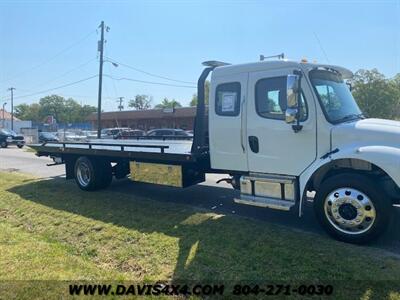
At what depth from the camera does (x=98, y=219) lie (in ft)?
20.2

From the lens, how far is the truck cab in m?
4.57

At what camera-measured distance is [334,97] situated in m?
5.34

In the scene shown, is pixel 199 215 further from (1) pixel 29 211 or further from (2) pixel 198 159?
(1) pixel 29 211

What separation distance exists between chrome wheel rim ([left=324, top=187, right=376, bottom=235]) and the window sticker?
2.11 meters

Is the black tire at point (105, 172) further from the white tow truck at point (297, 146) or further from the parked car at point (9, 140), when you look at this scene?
the parked car at point (9, 140)

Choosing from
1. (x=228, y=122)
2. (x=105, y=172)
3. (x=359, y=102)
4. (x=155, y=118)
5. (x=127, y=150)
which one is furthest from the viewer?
(x=155, y=118)

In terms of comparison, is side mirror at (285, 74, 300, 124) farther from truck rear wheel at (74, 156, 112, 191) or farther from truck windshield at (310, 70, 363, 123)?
truck rear wheel at (74, 156, 112, 191)

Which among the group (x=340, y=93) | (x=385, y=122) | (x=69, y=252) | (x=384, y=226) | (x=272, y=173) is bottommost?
(x=69, y=252)

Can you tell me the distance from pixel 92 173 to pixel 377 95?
1438 inches

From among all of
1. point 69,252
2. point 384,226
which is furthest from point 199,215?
point 384,226

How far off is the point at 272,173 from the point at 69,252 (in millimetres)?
3191

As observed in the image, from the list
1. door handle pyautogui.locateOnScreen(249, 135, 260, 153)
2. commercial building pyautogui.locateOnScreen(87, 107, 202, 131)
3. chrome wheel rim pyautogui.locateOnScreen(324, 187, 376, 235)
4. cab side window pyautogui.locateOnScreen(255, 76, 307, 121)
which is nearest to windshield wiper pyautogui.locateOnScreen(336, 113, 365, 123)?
cab side window pyautogui.locateOnScreen(255, 76, 307, 121)

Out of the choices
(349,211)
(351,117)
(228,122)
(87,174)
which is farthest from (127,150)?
(349,211)

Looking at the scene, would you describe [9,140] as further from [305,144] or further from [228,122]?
[305,144]
